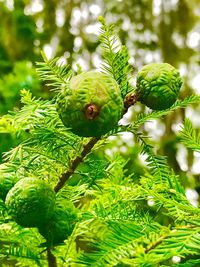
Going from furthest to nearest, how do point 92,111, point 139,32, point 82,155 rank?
point 139,32, point 82,155, point 92,111

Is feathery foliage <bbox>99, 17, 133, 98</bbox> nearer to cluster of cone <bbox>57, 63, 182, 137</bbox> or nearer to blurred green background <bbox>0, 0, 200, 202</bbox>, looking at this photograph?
cluster of cone <bbox>57, 63, 182, 137</bbox>

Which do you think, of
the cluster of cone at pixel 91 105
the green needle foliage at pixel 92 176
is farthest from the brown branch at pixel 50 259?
the cluster of cone at pixel 91 105

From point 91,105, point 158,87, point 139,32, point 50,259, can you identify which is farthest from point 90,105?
point 139,32

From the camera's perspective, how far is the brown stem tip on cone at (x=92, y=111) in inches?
25.6

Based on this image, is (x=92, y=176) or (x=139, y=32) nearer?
(x=92, y=176)

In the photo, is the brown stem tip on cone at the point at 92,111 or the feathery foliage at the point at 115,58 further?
the feathery foliage at the point at 115,58

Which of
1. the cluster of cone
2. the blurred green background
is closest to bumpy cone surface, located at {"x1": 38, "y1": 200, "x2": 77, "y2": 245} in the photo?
the cluster of cone

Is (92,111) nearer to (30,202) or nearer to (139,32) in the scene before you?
(30,202)

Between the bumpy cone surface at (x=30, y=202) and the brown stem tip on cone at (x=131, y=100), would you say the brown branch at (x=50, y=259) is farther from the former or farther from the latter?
the brown stem tip on cone at (x=131, y=100)

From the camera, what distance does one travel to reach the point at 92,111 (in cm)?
65

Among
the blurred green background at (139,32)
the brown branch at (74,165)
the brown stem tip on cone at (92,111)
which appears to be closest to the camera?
the brown stem tip on cone at (92,111)

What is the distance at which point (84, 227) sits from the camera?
0.85 metres

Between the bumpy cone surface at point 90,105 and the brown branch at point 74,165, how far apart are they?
8 cm

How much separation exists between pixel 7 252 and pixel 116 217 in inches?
7.0
